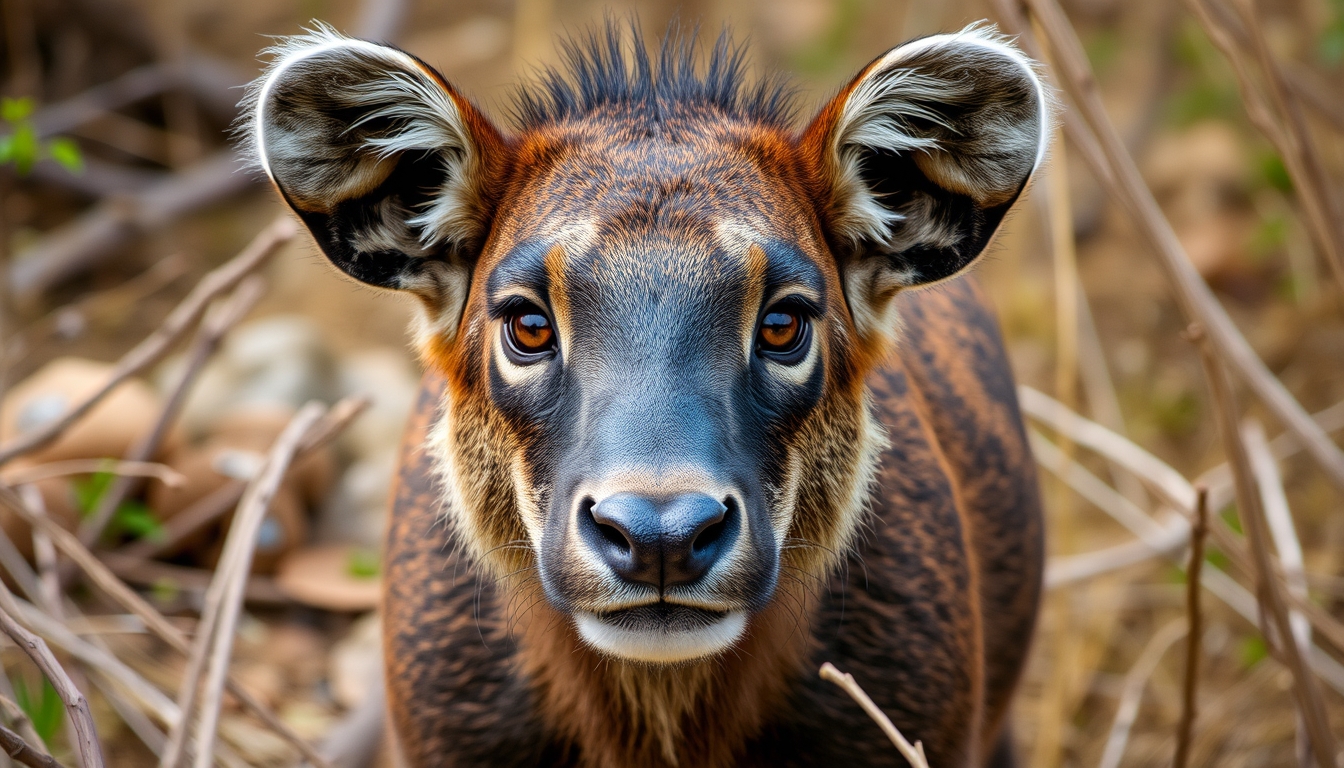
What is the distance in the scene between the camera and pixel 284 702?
21.4ft

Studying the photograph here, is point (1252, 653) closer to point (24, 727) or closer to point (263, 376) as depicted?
point (24, 727)

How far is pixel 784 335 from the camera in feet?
11.4

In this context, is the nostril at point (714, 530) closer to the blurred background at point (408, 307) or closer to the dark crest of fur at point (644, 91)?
the dark crest of fur at point (644, 91)

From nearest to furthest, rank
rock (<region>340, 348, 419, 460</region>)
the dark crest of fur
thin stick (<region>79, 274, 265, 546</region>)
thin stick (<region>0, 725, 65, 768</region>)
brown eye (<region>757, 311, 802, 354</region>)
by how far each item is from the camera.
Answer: thin stick (<region>0, 725, 65, 768</region>)
brown eye (<region>757, 311, 802, 354</region>)
the dark crest of fur
thin stick (<region>79, 274, 265, 546</region>)
rock (<region>340, 348, 419, 460</region>)

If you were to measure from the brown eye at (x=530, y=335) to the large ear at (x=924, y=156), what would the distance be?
955 millimetres

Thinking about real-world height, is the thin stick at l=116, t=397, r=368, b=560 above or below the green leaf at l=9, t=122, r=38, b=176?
below

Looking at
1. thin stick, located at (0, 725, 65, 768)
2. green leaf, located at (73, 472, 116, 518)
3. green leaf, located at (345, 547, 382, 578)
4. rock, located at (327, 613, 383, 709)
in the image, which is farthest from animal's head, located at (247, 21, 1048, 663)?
green leaf, located at (73, 472, 116, 518)

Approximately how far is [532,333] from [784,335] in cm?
70

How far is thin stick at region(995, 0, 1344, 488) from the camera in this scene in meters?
4.18

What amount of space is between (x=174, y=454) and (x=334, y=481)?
3.27ft

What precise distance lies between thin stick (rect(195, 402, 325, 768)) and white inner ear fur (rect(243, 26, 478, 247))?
99 cm

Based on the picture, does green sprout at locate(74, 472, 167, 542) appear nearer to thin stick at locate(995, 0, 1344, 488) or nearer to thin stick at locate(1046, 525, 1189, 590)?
thin stick at locate(1046, 525, 1189, 590)

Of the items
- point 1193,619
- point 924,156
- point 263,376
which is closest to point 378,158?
point 924,156

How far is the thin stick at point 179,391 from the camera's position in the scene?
552 cm
